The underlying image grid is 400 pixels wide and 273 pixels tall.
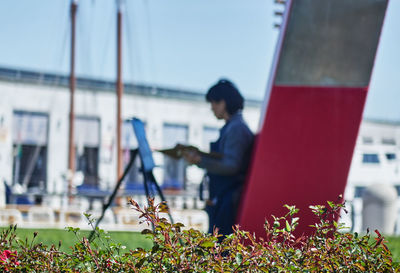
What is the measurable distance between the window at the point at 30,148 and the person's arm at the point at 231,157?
1103 inches

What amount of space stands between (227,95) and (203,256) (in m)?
2.43

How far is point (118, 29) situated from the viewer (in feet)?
91.9

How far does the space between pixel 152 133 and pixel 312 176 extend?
30.6 metres

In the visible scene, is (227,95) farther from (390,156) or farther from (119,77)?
(390,156)

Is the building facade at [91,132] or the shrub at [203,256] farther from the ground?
the shrub at [203,256]

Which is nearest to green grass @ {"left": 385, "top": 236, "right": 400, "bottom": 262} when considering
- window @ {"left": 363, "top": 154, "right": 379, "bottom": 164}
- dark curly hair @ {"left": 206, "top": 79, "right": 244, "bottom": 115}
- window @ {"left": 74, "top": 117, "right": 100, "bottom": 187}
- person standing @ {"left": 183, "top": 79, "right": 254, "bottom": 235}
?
person standing @ {"left": 183, "top": 79, "right": 254, "bottom": 235}

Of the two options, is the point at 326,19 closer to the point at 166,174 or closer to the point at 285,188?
the point at 285,188

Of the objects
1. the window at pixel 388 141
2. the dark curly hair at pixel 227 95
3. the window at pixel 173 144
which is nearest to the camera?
the dark curly hair at pixel 227 95

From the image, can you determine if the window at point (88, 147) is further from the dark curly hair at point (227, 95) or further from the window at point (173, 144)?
the dark curly hair at point (227, 95)

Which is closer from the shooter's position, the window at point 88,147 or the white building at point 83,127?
the white building at point 83,127

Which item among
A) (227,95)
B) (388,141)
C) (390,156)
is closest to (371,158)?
(390,156)

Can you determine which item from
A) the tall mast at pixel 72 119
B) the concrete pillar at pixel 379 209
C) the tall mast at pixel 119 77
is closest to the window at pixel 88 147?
the tall mast at pixel 72 119

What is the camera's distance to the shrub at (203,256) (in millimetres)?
1467

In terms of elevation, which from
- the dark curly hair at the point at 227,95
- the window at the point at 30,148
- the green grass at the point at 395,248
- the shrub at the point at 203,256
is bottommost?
the window at the point at 30,148
